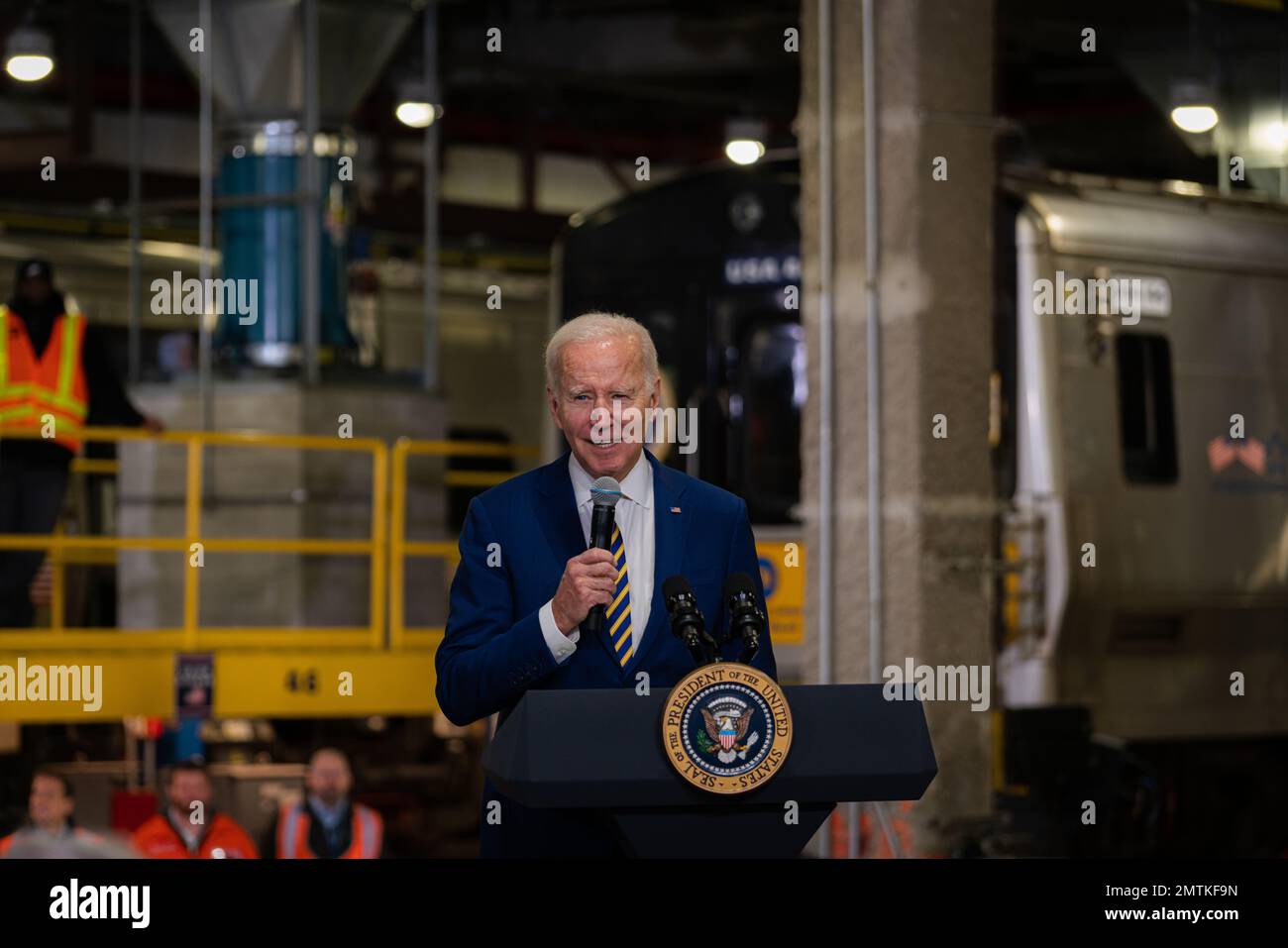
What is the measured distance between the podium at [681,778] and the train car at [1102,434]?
19.1 ft

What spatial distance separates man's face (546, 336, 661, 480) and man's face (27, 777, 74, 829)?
19.5 ft

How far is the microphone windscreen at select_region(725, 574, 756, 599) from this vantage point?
296 cm

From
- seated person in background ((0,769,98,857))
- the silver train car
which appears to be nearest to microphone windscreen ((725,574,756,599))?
seated person in background ((0,769,98,857))

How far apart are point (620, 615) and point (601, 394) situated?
13.3 inches

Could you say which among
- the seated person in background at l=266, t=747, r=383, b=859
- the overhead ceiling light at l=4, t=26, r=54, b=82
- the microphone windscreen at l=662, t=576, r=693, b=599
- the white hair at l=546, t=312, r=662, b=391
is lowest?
the seated person in background at l=266, t=747, r=383, b=859

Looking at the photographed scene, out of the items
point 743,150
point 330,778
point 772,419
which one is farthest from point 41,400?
point 743,150

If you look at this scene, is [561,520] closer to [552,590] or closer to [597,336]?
[552,590]

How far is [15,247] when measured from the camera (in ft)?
51.6

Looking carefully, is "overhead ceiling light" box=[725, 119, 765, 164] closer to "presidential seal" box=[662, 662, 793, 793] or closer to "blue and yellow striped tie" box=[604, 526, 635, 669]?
"blue and yellow striped tie" box=[604, 526, 635, 669]

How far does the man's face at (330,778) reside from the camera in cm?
913

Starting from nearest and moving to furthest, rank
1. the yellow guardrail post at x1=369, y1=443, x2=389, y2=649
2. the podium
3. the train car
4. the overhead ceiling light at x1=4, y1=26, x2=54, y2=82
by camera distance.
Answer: the podium, the train car, the yellow guardrail post at x1=369, y1=443, x2=389, y2=649, the overhead ceiling light at x1=4, y1=26, x2=54, y2=82

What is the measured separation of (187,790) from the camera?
889 cm

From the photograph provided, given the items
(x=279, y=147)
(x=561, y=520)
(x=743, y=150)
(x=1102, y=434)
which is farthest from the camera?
(x=279, y=147)
